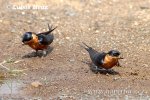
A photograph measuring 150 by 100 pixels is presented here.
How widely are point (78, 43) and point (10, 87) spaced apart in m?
2.24

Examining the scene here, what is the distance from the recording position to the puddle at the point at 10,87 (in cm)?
745

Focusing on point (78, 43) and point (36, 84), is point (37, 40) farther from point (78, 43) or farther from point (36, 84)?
point (36, 84)

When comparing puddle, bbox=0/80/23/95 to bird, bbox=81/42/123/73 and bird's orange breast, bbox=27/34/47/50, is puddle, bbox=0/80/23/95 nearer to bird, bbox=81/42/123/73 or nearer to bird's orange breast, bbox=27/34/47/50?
bird's orange breast, bbox=27/34/47/50

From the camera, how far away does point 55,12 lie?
35.6 feet

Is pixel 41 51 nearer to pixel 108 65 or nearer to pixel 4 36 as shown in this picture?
pixel 4 36

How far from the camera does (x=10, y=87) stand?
7.61 meters

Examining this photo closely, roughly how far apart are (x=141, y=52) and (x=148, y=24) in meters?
1.31

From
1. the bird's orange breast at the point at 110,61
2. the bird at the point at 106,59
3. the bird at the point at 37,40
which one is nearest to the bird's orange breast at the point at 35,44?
the bird at the point at 37,40

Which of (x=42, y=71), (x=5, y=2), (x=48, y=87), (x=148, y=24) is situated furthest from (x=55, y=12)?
(x=48, y=87)

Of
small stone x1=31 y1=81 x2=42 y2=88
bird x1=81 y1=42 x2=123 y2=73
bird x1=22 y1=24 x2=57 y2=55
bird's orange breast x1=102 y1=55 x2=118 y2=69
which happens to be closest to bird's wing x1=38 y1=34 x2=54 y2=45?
bird x1=22 y1=24 x2=57 y2=55

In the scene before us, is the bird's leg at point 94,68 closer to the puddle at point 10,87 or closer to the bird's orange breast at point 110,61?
the bird's orange breast at point 110,61

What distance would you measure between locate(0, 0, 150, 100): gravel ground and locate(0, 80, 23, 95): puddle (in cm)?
7

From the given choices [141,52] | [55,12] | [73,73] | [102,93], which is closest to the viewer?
[102,93]

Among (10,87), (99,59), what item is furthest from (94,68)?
(10,87)
